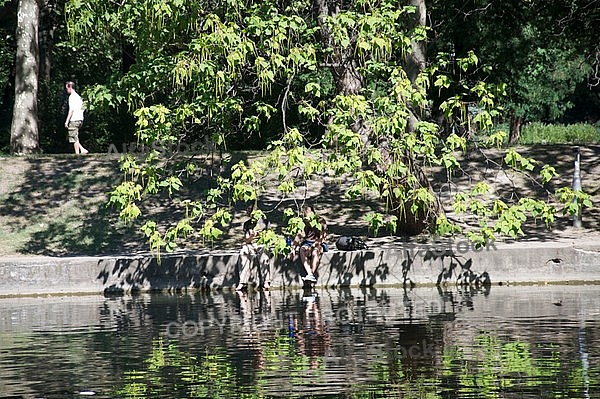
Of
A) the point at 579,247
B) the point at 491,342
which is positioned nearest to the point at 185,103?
the point at 579,247

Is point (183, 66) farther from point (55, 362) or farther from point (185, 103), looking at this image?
point (55, 362)

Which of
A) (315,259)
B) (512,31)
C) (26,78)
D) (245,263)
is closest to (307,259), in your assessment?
(315,259)

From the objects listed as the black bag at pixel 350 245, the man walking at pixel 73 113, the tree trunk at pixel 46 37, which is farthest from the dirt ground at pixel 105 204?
the tree trunk at pixel 46 37

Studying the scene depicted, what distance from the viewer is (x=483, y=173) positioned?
2684 centimetres

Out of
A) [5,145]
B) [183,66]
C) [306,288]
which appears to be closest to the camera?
[183,66]

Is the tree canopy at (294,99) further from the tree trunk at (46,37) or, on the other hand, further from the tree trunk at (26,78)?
the tree trunk at (46,37)

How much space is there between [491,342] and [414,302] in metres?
4.62

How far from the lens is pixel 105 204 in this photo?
26.1m

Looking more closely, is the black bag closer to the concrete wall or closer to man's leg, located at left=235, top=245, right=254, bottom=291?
the concrete wall

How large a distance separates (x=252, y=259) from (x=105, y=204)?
666cm

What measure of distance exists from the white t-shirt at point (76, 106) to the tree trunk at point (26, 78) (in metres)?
1.35

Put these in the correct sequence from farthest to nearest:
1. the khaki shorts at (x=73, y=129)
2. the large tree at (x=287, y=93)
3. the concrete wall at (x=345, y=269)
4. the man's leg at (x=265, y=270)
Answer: the khaki shorts at (x=73, y=129) < the man's leg at (x=265, y=270) < the concrete wall at (x=345, y=269) < the large tree at (x=287, y=93)

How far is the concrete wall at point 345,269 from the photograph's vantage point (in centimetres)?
2008

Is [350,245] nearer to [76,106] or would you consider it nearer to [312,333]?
[312,333]
